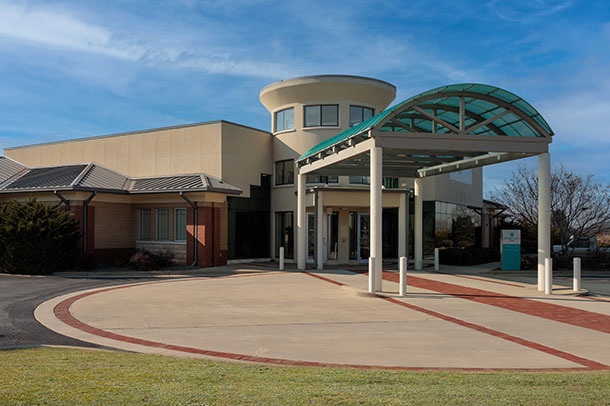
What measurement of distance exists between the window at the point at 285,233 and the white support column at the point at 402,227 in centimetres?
693

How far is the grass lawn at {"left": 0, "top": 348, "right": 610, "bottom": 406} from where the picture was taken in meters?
5.16

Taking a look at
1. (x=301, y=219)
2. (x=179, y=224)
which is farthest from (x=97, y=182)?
(x=301, y=219)

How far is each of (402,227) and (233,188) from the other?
26.1 ft

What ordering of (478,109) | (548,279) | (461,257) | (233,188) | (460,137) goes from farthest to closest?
1. (461,257)
2. (233,188)
3. (478,109)
4. (460,137)
5. (548,279)

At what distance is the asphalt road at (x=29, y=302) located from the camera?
909 cm

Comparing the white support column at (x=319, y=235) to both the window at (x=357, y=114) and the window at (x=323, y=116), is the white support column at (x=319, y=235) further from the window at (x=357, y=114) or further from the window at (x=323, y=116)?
the window at (x=357, y=114)

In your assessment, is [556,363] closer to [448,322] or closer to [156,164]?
[448,322]

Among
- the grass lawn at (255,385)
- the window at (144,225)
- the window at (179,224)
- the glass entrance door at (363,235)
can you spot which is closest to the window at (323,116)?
the glass entrance door at (363,235)

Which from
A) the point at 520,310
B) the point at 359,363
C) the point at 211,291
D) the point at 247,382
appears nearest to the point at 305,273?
the point at 211,291

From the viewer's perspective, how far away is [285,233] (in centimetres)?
3016

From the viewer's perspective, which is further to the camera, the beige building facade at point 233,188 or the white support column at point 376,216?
the beige building facade at point 233,188

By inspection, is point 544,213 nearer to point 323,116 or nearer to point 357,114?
point 357,114

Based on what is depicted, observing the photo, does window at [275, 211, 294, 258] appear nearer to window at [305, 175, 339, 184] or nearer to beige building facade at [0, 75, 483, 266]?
beige building facade at [0, 75, 483, 266]

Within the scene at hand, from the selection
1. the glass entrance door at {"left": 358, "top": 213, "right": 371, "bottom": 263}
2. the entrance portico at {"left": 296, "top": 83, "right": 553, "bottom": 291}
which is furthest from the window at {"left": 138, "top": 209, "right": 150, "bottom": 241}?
the entrance portico at {"left": 296, "top": 83, "right": 553, "bottom": 291}
